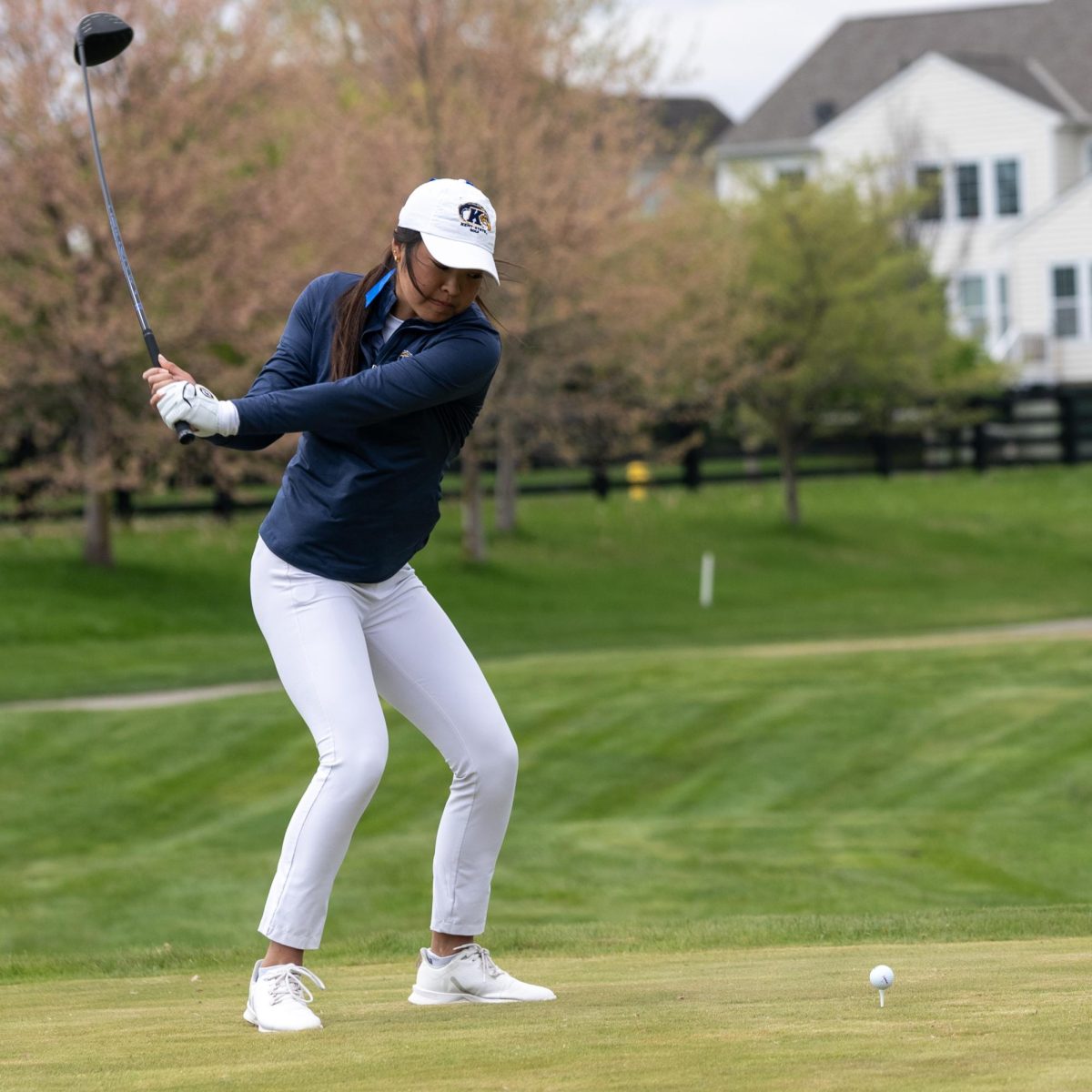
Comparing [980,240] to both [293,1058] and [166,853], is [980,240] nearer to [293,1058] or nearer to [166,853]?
[166,853]

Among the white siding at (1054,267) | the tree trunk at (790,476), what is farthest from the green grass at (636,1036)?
the white siding at (1054,267)

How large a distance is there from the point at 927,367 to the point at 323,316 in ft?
108

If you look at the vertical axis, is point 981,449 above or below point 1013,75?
below

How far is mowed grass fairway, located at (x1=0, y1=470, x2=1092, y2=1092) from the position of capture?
192 inches

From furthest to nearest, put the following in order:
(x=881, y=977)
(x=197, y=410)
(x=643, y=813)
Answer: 1. (x=643, y=813)
2. (x=197, y=410)
3. (x=881, y=977)

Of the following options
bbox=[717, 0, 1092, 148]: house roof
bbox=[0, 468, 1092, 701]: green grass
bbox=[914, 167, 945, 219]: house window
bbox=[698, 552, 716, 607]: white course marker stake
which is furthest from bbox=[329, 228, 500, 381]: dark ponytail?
bbox=[717, 0, 1092, 148]: house roof

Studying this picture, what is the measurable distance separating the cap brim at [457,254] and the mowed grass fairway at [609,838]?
2.00 meters

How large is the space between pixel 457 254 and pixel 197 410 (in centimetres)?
82

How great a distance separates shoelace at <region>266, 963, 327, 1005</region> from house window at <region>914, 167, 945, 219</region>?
3557 cm

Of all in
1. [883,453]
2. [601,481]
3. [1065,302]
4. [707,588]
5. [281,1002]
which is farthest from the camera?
[1065,302]

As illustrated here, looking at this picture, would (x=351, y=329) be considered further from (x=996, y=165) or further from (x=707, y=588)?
(x=996, y=165)

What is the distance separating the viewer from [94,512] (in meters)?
28.2

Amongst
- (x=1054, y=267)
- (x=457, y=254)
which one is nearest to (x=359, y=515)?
(x=457, y=254)

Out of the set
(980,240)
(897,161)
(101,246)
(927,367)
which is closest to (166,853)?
(101,246)
